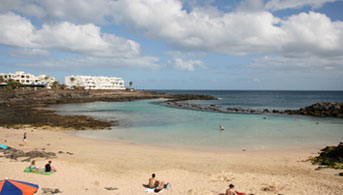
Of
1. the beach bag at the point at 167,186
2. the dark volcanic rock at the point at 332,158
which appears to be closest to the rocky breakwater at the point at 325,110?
the dark volcanic rock at the point at 332,158

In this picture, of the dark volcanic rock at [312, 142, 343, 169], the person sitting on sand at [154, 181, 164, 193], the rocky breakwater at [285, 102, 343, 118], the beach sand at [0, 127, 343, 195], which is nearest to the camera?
the person sitting on sand at [154, 181, 164, 193]

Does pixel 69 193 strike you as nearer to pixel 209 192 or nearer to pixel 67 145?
pixel 209 192

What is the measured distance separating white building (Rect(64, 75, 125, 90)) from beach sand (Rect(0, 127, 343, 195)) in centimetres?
12446

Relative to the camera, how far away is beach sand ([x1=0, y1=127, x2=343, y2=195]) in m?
10.6

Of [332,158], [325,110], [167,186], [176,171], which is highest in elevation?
[325,110]

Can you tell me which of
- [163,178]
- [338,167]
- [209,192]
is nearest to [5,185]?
[163,178]

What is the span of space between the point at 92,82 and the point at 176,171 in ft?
446

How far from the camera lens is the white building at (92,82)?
446 feet

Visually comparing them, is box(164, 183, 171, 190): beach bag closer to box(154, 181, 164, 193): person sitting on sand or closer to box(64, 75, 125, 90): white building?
box(154, 181, 164, 193): person sitting on sand

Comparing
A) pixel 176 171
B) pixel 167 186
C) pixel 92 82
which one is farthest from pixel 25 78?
pixel 167 186

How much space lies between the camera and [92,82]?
140 m

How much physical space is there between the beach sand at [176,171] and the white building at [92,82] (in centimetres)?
12446

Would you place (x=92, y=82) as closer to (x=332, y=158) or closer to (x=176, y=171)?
(x=176, y=171)

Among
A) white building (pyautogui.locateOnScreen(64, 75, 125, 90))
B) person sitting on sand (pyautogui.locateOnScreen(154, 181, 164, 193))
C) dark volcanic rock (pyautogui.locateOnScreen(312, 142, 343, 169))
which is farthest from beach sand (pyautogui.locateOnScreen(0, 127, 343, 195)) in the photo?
white building (pyautogui.locateOnScreen(64, 75, 125, 90))
